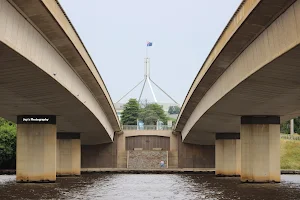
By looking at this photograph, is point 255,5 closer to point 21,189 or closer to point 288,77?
point 288,77

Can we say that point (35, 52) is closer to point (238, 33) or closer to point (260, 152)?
point (238, 33)

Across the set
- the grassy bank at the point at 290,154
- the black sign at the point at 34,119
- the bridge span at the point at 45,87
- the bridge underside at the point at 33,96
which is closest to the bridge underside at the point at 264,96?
the bridge span at the point at 45,87

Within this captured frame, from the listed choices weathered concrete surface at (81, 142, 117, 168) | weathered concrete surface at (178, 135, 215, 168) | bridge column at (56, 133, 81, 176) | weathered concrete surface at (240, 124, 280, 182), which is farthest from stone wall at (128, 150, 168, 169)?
weathered concrete surface at (240, 124, 280, 182)

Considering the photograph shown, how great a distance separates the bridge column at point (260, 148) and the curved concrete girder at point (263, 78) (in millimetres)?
1729

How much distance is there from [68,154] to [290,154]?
44.4 m

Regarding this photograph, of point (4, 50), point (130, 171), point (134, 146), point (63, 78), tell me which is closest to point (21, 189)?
point (63, 78)

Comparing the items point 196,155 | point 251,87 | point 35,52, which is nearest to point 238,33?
point 251,87

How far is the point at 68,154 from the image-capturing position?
75.0 metres

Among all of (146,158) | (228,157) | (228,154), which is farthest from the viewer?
(146,158)

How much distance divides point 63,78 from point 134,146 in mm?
71710

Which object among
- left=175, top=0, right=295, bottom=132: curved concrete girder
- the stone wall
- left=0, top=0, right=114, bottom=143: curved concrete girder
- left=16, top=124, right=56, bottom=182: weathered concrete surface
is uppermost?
left=175, top=0, right=295, bottom=132: curved concrete girder

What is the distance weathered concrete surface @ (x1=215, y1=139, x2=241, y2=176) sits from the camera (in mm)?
74250

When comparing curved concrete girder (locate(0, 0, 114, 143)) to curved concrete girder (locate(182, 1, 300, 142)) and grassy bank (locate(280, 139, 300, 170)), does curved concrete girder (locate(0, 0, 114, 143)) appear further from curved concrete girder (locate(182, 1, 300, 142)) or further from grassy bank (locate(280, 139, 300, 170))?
grassy bank (locate(280, 139, 300, 170))

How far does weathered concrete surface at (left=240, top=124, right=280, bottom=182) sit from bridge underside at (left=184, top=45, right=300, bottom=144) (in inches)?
67.0
